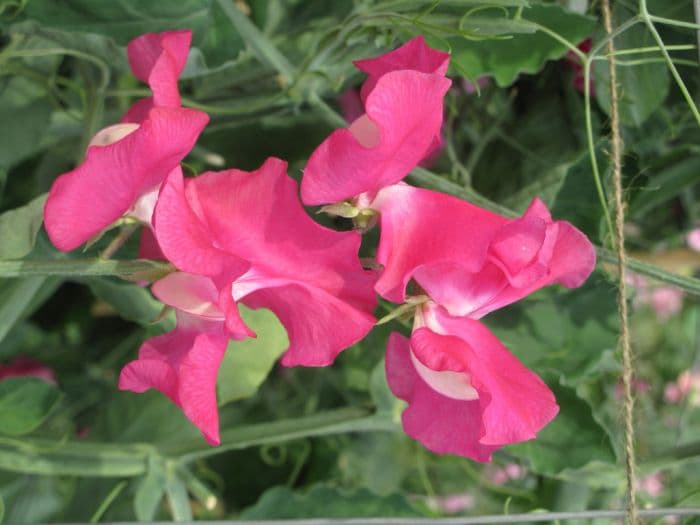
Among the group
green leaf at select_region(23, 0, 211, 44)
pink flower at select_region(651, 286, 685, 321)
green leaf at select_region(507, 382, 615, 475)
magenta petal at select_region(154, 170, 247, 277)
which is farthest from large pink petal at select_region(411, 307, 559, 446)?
pink flower at select_region(651, 286, 685, 321)

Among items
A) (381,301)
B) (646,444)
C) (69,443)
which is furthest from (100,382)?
(646,444)

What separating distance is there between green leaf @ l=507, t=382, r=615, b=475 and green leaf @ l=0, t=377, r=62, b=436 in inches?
15.1

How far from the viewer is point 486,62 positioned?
0.61m

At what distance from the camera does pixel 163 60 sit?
47 cm

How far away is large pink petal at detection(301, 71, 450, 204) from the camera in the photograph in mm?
420

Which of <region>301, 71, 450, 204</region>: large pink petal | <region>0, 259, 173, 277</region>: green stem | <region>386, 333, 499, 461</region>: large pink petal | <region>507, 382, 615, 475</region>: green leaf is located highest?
<region>301, 71, 450, 204</region>: large pink petal

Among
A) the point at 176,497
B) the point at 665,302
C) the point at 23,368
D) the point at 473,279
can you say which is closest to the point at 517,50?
the point at 473,279

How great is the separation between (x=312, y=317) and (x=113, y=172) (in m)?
0.13

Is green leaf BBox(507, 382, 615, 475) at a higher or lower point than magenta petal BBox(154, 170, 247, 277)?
lower

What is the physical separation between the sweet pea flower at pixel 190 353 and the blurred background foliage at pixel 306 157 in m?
0.12

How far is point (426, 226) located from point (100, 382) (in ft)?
2.87

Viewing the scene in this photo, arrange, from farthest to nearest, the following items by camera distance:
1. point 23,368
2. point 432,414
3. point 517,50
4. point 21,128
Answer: point 23,368, point 21,128, point 517,50, point 432,414

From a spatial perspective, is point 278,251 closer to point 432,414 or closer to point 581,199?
point 432,414

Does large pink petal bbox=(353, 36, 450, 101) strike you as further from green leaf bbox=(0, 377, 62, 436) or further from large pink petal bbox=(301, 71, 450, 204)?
green leaf bbox=(0, 377, 62, 436)
